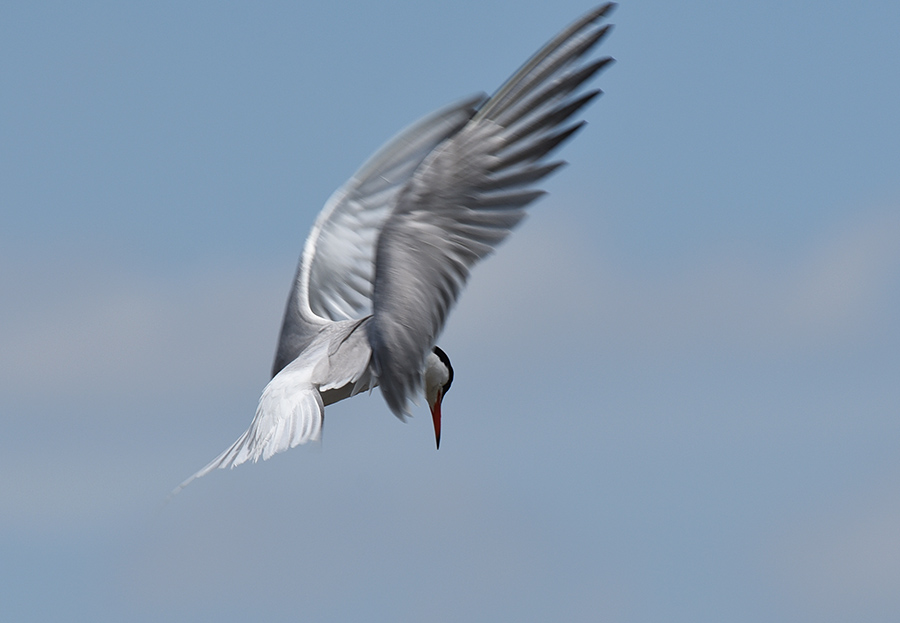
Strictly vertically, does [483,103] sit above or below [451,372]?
above

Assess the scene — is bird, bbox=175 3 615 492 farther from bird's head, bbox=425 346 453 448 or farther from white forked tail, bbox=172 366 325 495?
bird's head, bbox=425 346 453 448

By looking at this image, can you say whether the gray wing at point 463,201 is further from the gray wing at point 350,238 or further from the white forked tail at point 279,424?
the gray wing at point 350,238

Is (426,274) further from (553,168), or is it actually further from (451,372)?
(451,372)

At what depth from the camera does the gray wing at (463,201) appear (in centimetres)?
962

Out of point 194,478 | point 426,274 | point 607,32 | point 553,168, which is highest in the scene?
point 607,32

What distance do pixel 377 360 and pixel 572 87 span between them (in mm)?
2457

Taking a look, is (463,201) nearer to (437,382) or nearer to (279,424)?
(279,424)

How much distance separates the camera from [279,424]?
10094 mm

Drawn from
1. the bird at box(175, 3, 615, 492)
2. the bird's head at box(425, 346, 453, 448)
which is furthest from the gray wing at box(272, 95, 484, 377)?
the bird at box(175, 3, 615, 492)

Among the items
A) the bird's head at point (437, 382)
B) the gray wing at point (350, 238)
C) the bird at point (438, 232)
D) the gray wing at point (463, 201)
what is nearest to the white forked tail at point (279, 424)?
the bird at point (438, 232)

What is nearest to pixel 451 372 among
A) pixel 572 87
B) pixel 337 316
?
pixel 337 316

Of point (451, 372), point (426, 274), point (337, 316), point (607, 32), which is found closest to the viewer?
point (607, 32)

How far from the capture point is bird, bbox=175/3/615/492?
965 centimetres

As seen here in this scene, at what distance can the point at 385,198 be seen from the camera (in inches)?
549
